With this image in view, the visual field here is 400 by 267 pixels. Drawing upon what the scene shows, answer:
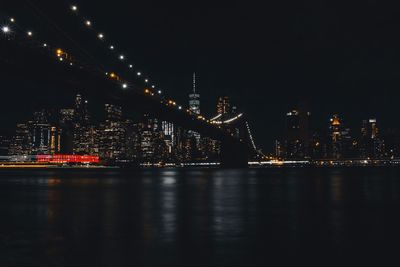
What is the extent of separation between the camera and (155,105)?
190ft

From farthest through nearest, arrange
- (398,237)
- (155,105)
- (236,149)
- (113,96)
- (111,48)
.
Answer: (236,149) < (111,48) < (155,105) < (113,96) < (398,237)

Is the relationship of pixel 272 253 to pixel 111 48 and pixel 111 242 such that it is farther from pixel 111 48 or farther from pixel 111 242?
pixel 111 48

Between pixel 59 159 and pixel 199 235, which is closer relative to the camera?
pixel 199 235

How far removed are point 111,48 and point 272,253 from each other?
55.3 metres

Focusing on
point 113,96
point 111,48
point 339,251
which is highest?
point 111,48

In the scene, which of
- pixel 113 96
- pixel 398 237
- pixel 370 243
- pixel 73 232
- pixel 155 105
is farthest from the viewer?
pixel 155 105

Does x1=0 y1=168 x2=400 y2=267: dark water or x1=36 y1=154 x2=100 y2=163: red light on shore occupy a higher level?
x1=36 y1=154 x2=100 y2=163: red light on shore

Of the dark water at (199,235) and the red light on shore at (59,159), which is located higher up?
the red light on shore at (59,159)

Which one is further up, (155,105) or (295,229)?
(155,105)

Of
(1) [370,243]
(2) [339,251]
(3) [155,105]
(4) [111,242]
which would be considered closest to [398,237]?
(1) [370,243]

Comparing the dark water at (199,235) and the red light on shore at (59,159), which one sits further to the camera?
the red light on shore at (59,159)

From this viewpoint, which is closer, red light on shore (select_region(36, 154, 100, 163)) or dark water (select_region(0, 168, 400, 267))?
dark water (select_region(0, 168, 400, 267))

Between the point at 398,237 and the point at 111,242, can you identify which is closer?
the point at 111,242

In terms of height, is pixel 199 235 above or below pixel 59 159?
below
